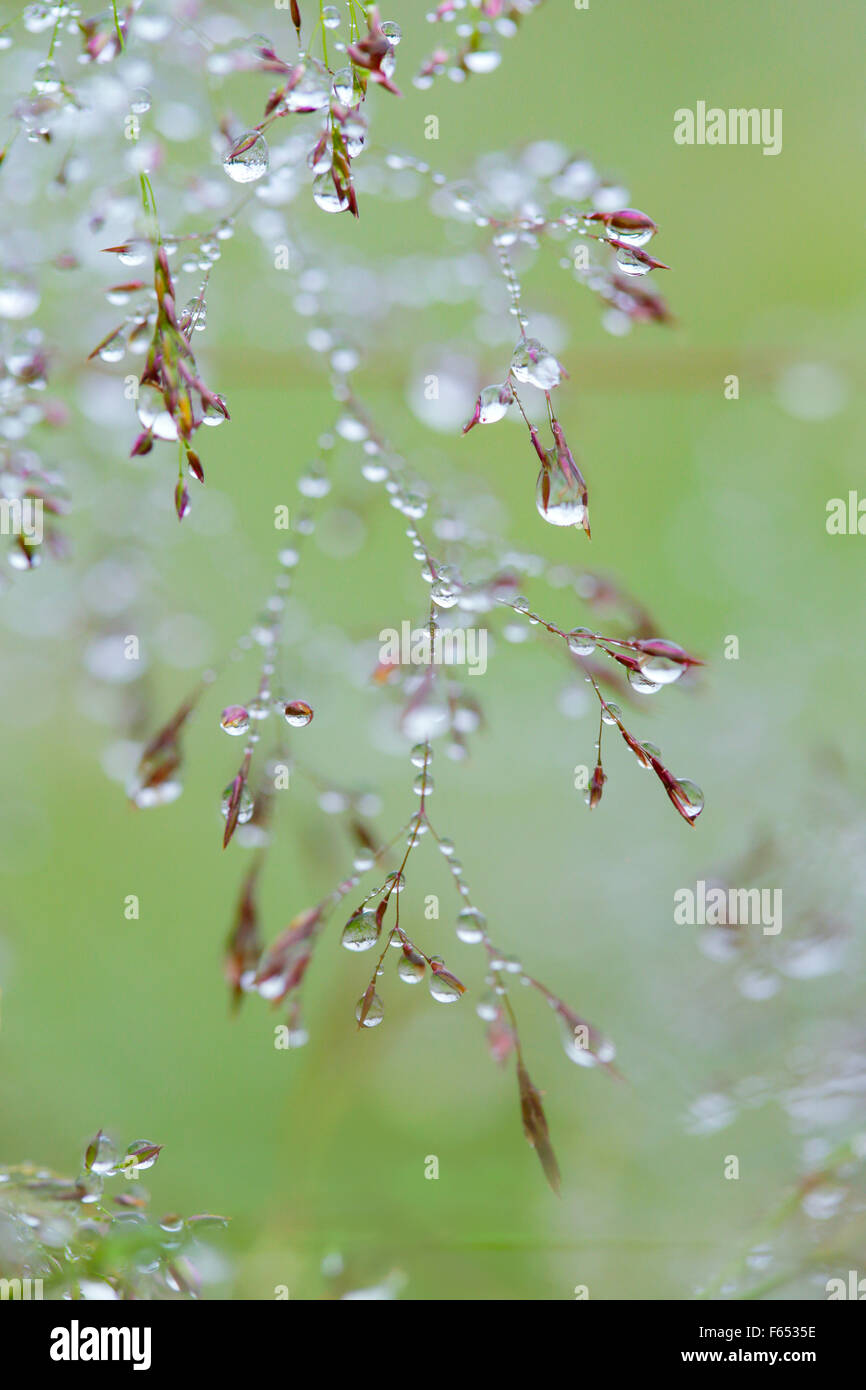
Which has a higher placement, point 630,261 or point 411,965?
point 630,261

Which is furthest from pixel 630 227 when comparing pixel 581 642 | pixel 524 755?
pixel 524 755

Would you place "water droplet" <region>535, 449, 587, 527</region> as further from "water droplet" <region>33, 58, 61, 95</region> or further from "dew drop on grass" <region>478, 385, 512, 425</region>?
"water droplet" <region>33, 58, 61, 95</region>

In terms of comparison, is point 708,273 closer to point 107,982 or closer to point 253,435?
point 253,435

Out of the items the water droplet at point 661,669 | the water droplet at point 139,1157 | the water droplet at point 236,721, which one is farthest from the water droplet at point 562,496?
the water droplet at point 139,1157

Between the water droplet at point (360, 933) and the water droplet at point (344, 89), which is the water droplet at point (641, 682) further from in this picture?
the water droplet at point (344, 89)

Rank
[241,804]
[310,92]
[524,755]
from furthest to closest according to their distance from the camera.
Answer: [524,755]
[241,804]
[310,92]

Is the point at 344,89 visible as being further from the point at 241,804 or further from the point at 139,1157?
the point at 139,1157
